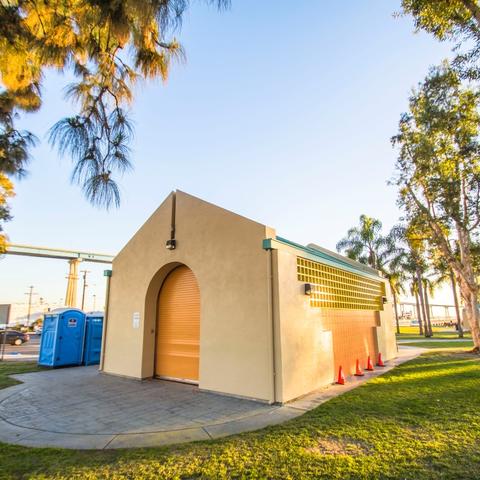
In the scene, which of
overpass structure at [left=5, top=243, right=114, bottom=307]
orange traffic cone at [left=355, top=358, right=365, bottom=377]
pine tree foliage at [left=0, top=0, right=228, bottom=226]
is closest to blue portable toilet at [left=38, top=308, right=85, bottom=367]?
pine tree foliage at [left=0, top=0, right=228, bottom=226]

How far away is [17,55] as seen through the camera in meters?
4.44

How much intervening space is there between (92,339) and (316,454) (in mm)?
10660

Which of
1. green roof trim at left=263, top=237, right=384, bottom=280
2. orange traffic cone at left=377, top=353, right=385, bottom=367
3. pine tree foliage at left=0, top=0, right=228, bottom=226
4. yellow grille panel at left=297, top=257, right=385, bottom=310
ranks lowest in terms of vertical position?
orange traffic cone at left=377, top=353, right=385, bottom=367

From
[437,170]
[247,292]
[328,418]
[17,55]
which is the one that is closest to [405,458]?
[328,418]

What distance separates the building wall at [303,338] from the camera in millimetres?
6414

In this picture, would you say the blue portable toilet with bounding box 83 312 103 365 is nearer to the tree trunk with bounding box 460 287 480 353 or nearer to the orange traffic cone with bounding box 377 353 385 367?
the orange traffic cone with bounding box 377 353 385 367

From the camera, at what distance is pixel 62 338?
11.3m

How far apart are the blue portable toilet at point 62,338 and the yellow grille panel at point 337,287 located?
29.2 ft

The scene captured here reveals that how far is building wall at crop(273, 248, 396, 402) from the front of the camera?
6.41 meters

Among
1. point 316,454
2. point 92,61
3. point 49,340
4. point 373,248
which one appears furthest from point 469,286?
point 49,340

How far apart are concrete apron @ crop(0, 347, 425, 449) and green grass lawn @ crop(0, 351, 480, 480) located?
1.22ft

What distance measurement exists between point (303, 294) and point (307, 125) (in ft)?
19.8

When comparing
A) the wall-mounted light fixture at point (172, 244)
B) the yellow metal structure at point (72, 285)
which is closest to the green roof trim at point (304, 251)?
the wall-mounted light fixture at point (172, 244)

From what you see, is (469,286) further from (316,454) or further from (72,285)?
(72,285)
